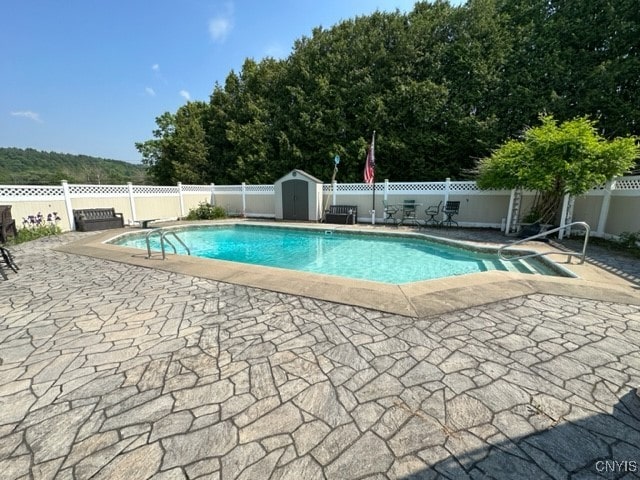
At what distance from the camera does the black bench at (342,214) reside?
11.7m

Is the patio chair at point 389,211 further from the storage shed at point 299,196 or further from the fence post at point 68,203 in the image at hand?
the fence post at point 68,203

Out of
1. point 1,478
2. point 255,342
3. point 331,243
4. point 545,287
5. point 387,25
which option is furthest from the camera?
point 387,25

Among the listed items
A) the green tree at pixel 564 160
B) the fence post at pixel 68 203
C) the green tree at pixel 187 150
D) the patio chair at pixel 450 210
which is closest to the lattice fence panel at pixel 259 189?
the green tree at pixel 187 150

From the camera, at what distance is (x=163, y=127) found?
25.0 metres

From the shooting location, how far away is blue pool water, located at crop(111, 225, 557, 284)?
6.02 meters

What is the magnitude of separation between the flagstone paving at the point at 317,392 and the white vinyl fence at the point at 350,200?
588 centimetres

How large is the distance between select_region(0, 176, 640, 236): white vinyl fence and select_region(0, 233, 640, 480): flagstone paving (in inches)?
231

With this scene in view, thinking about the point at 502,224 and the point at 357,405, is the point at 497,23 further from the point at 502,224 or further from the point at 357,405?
the point at 357,405

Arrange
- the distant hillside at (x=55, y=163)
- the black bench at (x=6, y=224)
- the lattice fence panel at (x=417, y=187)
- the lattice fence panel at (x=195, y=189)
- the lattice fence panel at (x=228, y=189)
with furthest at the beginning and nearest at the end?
1. the distant hillside at (x=55, y=163)
2. the lattice fence panel at (x=228, y=189)
3. the lattice fence panel at (x=195, y=189)
4. the lattice fence panel at (x=417, y=187)
5. the black bench at (x=6, y=224)

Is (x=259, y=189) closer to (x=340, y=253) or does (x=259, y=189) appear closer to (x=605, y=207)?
(x=340, y=253)

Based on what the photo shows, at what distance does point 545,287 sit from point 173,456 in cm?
465

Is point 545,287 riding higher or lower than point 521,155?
lower

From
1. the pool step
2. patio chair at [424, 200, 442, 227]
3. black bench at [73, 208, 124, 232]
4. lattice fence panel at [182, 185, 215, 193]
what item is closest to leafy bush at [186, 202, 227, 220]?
lattice fence panel at [182, 185, 215, 193]

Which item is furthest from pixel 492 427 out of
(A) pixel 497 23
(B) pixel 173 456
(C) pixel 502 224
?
(A) pixel 497 23
